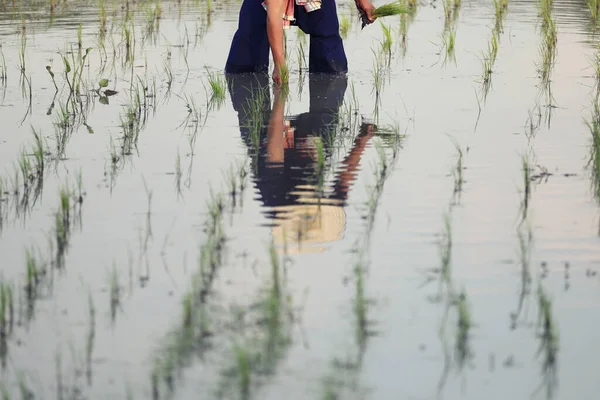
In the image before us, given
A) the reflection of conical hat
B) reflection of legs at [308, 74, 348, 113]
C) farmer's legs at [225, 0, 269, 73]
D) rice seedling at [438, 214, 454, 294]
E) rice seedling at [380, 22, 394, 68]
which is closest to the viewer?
rice seedling at [438, 214, 454, 294]

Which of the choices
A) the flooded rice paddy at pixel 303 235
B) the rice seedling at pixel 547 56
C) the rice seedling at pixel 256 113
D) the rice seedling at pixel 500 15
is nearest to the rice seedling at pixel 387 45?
the flooded rice paddy at pixel 303 235

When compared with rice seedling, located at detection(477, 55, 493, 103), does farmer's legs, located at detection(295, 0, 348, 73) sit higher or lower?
higher

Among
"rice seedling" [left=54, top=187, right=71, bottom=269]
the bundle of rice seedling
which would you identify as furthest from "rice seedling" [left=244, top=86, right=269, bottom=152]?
"rice seedling" [left=54, top=187, right=71, bottom=269]

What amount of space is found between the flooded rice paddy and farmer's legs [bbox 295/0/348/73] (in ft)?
0.39

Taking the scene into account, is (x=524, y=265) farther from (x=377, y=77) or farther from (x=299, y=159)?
(x=377, y=77)

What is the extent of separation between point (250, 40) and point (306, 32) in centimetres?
35

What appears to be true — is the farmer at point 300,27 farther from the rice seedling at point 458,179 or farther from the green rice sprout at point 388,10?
the rice seedling at point 458,179

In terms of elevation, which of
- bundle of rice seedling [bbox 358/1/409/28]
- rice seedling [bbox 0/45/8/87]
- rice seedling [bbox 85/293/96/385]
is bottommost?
rice seedling [bbox 85/293/96/385]

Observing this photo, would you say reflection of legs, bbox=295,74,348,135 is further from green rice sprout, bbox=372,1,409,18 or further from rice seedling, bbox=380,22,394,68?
rice seedling, bbox=380,22,394,68

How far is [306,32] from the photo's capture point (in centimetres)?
716

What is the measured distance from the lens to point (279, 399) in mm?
2527

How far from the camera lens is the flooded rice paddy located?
2.71m

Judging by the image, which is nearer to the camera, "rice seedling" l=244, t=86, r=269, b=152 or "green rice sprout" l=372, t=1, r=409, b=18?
"rice seedling" l=244, t=86, r=269, b=152

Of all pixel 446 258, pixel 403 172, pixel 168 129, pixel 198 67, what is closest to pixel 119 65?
pixel 198 67
